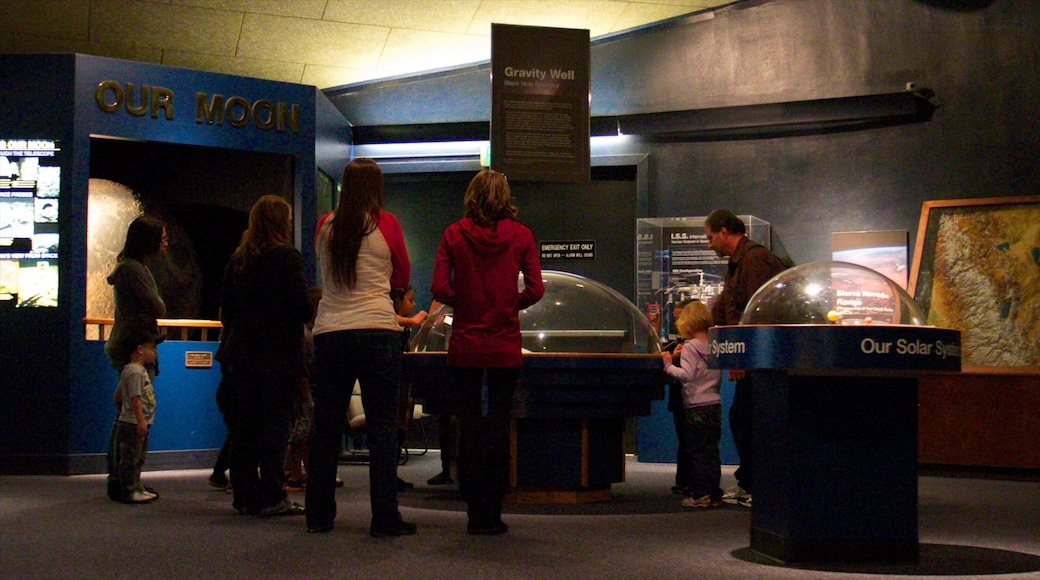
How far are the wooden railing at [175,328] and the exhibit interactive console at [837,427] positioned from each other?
5.30m

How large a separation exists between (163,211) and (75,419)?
206 centimetres

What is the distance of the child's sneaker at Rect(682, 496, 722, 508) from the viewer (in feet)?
19.3

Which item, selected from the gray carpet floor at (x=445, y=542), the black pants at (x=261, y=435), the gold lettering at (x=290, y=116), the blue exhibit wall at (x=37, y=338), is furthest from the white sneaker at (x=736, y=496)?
the gold lettering at (x=290, y=116)

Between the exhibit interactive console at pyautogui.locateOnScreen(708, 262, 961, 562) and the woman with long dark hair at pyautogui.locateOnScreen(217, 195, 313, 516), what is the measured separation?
2.16 metres

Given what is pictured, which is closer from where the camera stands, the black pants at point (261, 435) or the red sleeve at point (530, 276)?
the red sleeve at point (530, 276)

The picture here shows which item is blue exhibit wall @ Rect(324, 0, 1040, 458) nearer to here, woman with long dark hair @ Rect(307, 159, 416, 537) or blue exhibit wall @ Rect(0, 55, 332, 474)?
blue exhibit wall @ Rect(0, 55, 332, 474)

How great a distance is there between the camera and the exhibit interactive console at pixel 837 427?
392 cm

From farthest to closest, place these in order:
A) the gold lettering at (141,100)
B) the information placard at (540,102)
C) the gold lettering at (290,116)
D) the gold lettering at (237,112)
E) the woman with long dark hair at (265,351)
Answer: the gold lettering at (290,116), the gold lettering at (237,112), the gold lettering at (141,100), the information placard at (540,102), the woman with long dark hair at (265,351)

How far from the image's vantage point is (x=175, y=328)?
855cm

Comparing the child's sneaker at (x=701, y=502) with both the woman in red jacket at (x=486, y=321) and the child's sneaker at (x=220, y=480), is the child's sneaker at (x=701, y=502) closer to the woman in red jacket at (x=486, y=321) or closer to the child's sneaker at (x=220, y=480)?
the woman in red jacket at (x=486, y=321)

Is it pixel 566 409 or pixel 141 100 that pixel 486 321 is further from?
pixel 141 100

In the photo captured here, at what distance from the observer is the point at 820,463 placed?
12.9 feet

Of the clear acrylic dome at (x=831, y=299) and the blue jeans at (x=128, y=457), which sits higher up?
the clear acrylic dome at (x=831, y=299)

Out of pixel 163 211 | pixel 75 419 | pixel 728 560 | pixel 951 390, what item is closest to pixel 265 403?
pixel 728 560
